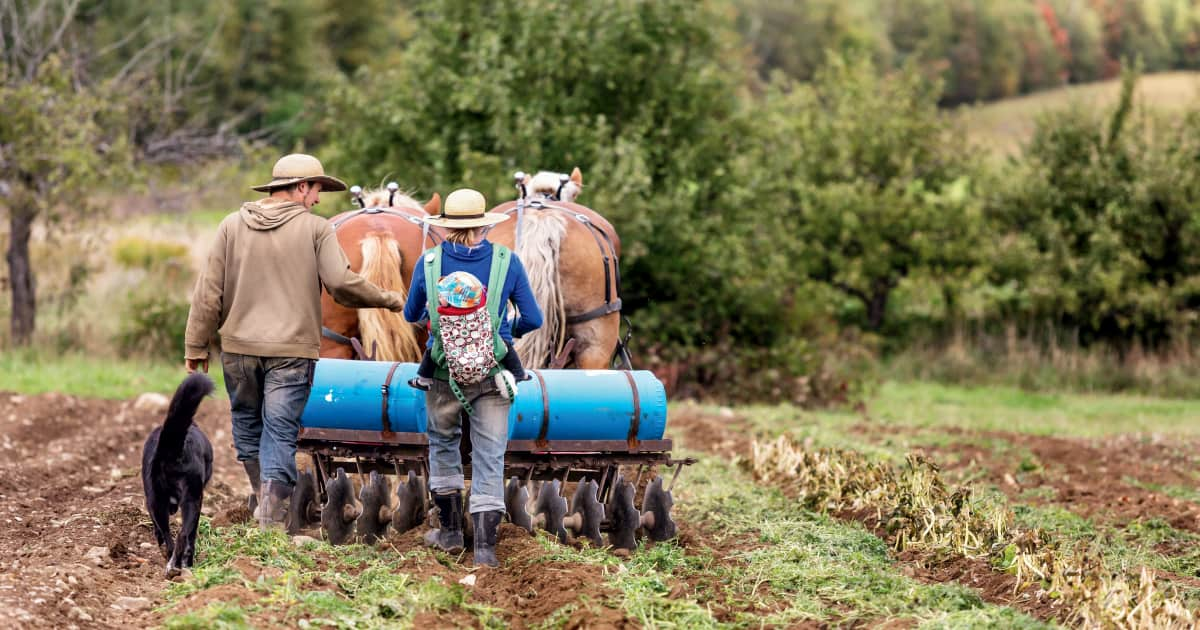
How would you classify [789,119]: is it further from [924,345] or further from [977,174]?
[924,345]

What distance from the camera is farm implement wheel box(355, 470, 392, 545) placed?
7.52m

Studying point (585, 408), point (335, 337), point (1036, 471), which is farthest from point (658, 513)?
point (1036, 471)

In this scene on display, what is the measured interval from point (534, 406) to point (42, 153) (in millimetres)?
12190

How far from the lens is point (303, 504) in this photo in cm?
776

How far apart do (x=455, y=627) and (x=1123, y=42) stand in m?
65.4

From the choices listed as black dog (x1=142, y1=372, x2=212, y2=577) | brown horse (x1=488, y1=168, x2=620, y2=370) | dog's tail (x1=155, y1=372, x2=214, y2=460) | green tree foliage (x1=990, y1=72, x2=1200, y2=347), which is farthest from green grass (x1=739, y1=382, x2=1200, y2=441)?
dog's tail (x1=155, y1=372, x2=214, y2=460)

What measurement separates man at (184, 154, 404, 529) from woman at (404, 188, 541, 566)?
652mm

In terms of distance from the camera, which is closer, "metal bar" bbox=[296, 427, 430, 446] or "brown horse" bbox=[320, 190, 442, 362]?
"metal bar" bbox=[296, 427, 430, 446]

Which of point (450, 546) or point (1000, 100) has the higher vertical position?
point (1000, 100)

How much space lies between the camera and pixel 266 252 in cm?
715

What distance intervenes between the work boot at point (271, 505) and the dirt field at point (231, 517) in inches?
23.1

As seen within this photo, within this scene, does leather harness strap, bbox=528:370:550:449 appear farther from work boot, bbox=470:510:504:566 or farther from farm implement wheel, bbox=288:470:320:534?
farm implement wheel, bbox=288:470:320:534

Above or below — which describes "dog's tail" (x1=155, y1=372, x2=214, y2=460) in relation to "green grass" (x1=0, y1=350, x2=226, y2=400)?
above

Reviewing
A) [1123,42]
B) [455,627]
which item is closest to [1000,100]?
[1123,42]
